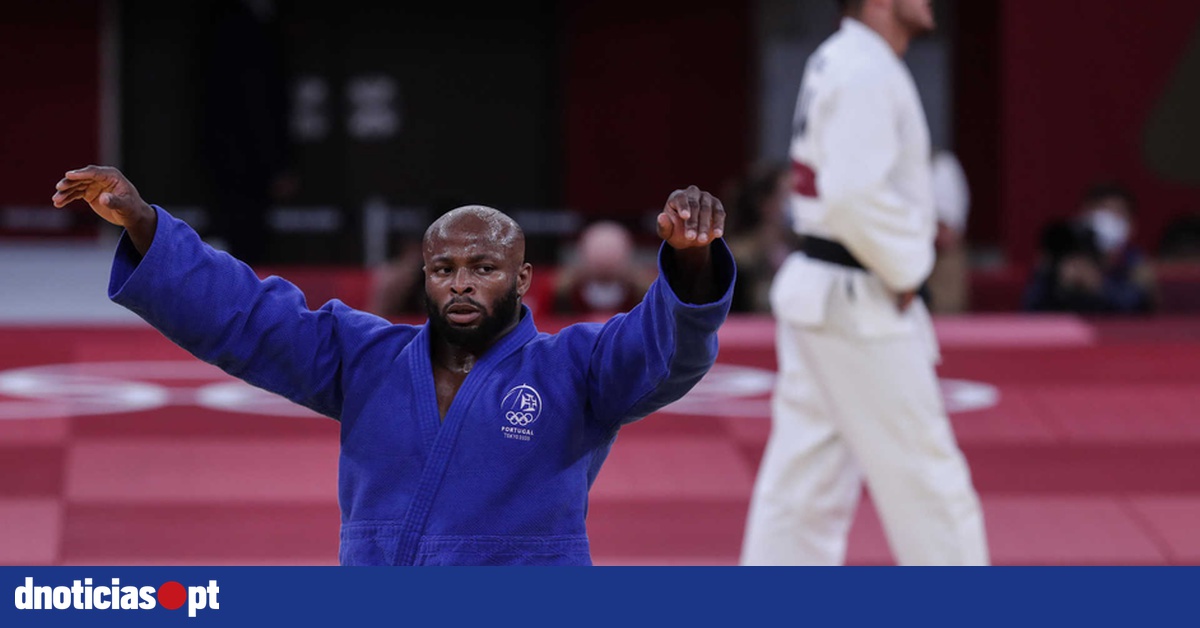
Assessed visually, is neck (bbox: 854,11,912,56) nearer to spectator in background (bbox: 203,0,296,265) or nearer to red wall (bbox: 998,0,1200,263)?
spectator in background (bbox: 203,0,296,265)

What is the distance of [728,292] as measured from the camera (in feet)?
7.78

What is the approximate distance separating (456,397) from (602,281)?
4834 millimetres

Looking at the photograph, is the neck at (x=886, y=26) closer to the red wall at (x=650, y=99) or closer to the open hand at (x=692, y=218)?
the open hand at (x=692, y=218)

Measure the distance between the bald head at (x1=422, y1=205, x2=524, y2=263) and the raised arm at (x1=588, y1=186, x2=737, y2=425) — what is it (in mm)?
183

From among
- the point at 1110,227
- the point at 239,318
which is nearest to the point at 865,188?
the point at 239,318

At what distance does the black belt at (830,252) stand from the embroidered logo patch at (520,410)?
1772mm

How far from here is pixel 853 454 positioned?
4246 mm

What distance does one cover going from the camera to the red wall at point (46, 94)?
14.2 m

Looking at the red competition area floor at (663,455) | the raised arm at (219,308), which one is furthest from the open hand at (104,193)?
the red competition area floor at (663,455)

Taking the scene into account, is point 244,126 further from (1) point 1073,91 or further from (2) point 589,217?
(1) point 1073,91

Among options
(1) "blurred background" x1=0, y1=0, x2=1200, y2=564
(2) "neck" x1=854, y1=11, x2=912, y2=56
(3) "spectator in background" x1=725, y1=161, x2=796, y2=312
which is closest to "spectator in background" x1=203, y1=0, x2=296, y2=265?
(1) "blurred background" x1=0, y1=0, x2=1200, y2=564

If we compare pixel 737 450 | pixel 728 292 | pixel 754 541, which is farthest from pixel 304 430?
pixel 728 292

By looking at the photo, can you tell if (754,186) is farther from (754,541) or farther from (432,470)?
(432,470)

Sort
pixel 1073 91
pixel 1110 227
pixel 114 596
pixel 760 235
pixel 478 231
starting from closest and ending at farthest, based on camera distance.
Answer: pixel 114 596
pixel 478 231
pixel 760 235
pixel 1110 227
pixel 1073 91
